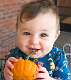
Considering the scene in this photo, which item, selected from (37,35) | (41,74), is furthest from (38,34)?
(41,74)

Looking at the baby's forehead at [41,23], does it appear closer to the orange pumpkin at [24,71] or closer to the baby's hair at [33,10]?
the baby's hair at [33,10]

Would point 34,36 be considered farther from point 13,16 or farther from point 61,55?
point 13,16

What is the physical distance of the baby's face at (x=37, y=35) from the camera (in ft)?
2.92

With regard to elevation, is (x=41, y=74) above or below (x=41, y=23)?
below

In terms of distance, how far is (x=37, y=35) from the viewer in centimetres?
89

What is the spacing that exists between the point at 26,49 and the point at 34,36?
6 cm

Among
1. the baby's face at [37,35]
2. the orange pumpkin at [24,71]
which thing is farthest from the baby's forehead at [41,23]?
the orange pumpkin at [24,71]

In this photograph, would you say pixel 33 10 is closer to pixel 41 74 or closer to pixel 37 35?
pixel 37 35

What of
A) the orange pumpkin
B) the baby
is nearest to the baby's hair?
the baby

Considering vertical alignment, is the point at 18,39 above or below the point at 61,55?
above

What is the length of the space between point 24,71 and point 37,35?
0.13 meters

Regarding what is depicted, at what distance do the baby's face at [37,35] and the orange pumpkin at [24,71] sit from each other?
0.06 m

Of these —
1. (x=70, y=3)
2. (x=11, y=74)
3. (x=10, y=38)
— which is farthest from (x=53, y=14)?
(x=70, y=3)

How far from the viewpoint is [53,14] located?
967 mm
